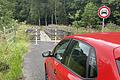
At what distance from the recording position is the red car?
399 centimetres

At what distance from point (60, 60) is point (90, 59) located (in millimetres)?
1666

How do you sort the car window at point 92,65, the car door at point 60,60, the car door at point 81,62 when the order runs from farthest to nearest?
the car door at point 60,60
the car door at point 81,62
the car window at point 92,65

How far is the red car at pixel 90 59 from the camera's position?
399 centimetres

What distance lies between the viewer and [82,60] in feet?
15.8

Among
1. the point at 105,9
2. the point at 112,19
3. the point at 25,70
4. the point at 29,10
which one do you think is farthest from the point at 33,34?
the point at 29,10

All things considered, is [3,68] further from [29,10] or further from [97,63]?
[29,10]

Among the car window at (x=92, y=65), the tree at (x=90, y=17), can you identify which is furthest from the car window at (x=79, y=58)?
the tree at (x=90, y=17)

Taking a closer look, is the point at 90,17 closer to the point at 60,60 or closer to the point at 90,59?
the point at 60,60

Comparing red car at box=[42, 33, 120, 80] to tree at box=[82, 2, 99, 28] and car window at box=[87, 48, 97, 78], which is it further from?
tree at box=[82, 2, 99, 28]

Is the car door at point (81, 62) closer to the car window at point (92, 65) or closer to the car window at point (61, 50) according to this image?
the car window at point (92, 65)

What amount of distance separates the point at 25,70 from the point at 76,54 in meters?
6.50

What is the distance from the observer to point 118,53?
13.0 feet

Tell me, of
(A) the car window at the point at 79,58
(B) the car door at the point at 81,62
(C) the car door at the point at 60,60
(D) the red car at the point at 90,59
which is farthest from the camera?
(C) the car door at the point at 60,60

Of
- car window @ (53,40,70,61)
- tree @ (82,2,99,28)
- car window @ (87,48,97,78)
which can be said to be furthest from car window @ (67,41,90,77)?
tree @ (82,2,99,28)
